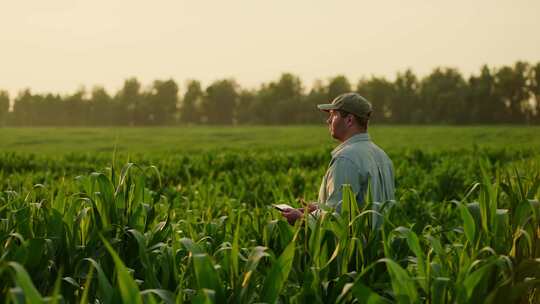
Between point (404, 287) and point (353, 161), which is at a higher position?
point (353, 161)

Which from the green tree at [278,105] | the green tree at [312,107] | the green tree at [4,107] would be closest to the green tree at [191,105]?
the green tree at [278,105]

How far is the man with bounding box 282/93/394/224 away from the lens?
4.96 m

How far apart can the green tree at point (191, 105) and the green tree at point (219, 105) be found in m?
2.74

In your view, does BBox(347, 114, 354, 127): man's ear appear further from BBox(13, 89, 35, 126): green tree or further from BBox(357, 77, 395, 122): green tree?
BBox(13, 89, 35, 126): green tree

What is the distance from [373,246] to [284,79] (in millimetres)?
141634

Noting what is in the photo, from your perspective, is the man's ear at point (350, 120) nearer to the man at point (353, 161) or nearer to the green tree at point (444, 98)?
the man at point (353, 161)

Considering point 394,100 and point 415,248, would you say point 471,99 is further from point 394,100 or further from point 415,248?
point 415,248

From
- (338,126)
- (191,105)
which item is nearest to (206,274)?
(338,126)

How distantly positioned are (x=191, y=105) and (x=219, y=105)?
7959mm

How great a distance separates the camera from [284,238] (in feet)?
12.6

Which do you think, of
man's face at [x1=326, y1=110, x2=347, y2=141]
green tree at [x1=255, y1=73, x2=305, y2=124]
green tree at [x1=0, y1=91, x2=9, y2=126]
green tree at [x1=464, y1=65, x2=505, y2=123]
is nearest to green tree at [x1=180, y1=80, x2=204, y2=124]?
green tree at [x1=255, y1=73, x2=305, y2=124]

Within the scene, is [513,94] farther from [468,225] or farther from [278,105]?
A: [468,225]

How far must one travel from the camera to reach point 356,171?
16.4 ft

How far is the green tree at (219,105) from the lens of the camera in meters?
139
